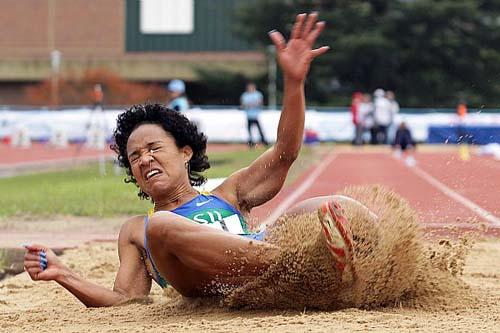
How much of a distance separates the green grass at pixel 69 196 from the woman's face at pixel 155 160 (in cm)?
588

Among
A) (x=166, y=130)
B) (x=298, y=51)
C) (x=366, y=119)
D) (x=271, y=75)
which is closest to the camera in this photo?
(x=298, y=51)

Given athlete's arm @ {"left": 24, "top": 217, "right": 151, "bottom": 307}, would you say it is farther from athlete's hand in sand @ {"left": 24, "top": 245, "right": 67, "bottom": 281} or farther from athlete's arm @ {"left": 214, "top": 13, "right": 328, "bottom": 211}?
athlete's arm @ {"left": 214, "top": 13, "right": 328, "bottom": 211}

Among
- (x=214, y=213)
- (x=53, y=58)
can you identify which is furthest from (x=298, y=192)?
(x=53, y=58)

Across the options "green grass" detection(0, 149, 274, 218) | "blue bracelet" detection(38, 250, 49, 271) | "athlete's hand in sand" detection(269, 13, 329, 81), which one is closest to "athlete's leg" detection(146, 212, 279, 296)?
"blue bracelet" detection(38, 250, 49, 271)

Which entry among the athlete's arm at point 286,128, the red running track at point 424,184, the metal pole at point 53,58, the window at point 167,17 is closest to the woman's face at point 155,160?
the athlete's arm at point 286,128

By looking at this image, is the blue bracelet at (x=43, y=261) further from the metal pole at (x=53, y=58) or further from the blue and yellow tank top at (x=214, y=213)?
the metal pole at (x=53, y=58)

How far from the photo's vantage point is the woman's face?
16.0 ft

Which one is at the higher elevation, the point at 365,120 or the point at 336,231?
the point at 336,231

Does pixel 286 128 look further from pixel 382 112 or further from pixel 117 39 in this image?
pixel 117 39

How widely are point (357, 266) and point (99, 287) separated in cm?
143

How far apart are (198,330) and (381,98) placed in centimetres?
2549

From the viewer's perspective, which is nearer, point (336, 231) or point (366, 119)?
point (336, 231)

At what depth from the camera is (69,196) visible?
1325 centimetres

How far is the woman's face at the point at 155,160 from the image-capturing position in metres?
4.89
